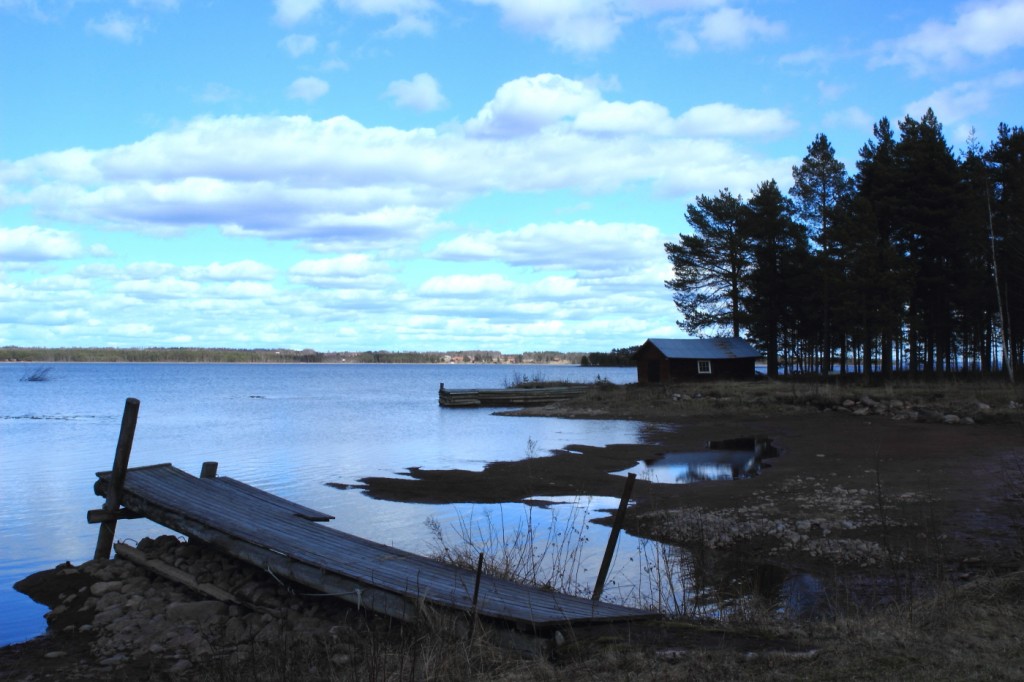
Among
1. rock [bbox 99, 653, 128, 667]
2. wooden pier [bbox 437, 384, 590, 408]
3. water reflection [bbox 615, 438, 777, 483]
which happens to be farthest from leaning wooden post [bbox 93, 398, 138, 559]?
wooden pier [bbox 437, 384, 590, 408]

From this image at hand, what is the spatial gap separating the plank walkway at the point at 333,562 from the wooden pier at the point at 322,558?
12 mm

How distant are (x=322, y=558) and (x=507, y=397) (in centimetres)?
5219

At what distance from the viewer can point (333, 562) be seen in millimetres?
9438

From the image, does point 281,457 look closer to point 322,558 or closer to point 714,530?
point 714,530

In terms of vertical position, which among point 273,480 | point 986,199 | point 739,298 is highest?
point 986,199

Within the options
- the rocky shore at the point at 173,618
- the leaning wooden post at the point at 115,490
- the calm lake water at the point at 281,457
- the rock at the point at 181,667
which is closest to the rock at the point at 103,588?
the rocky shore at the point at 173,618

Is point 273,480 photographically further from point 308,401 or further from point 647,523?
point 308,401

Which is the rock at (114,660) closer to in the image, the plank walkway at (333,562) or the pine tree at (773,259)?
the plank walkway at (333,562)

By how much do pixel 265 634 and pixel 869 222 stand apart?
1699 inches

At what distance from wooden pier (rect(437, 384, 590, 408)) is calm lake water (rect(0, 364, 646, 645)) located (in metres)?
2.98

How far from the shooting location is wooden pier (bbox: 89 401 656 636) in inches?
313

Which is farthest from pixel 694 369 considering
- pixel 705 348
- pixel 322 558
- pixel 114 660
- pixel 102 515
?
pixel 114 660

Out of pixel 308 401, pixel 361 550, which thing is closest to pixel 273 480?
pixel 361 550

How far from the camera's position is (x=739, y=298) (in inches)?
2245
